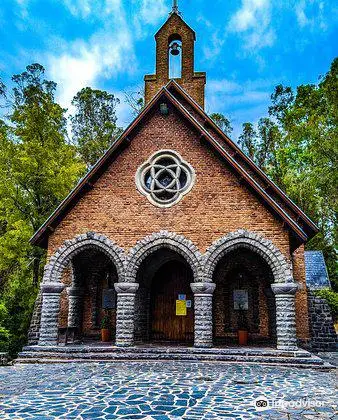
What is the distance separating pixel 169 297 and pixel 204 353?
12.5 feet

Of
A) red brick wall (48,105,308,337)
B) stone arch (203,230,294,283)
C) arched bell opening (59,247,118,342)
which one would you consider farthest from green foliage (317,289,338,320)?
arched bell opening (59,247,118,342)

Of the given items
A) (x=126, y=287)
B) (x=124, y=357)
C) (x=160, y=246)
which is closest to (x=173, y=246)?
(x=160, y=246)

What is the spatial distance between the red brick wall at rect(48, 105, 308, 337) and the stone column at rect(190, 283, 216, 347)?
1.21 metres

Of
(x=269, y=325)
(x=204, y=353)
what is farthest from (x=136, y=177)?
(x=269, y=325)

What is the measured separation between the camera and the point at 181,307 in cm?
1468

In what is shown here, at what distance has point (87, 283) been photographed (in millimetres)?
15328

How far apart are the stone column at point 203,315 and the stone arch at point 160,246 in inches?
25.4

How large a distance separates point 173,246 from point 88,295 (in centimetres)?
453

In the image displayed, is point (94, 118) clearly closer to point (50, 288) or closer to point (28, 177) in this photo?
point (28, 177)

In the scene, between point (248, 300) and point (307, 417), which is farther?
point (248, 300)

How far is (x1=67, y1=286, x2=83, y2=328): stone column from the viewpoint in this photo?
1458 centimetres

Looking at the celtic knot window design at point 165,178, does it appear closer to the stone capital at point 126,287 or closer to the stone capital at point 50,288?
the stone capital at point 126,287

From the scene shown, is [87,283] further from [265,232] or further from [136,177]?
[265,232]

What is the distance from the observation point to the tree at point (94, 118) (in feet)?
100
